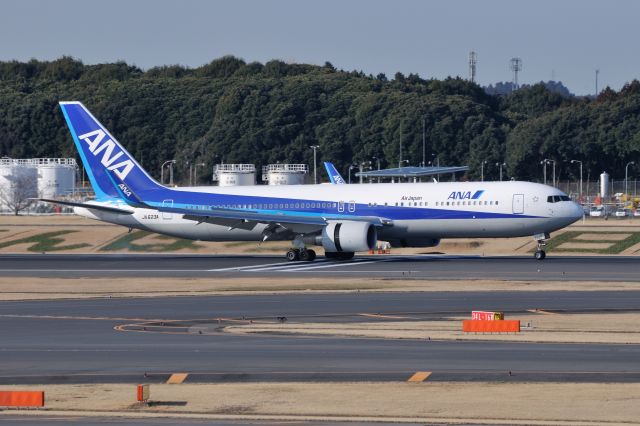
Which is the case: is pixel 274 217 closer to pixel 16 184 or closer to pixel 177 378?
pixel 177 378

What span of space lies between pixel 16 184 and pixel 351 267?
85.7 metres

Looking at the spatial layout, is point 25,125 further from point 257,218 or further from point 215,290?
point 215,290

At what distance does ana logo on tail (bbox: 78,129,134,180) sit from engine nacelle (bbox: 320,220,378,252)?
44.2 ft

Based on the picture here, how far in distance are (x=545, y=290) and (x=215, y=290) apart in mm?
12756

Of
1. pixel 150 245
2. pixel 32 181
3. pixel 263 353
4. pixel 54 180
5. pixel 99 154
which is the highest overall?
pixel 99 154

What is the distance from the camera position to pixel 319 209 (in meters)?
64.1

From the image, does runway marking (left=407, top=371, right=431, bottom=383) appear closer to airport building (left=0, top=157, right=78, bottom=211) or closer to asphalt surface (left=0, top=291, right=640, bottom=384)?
asphalt surface (left=0, top=291, right=640, bottom=384)

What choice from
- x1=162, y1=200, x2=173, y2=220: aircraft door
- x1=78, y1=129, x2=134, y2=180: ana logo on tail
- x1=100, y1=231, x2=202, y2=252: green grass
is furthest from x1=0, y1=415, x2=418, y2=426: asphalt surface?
x1=100, y1=231, x2=202, y2=252: green grass

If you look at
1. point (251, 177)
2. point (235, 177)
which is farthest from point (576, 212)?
point (251, 177)

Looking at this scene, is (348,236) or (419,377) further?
(348,236)

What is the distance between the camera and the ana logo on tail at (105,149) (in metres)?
68.1

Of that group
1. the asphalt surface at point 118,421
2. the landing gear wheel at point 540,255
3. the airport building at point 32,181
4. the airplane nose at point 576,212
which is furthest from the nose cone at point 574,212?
the airport building at point 32,181

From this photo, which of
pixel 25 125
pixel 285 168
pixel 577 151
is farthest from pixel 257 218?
pixel 25 125

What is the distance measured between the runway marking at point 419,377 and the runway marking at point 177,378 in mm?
4555
